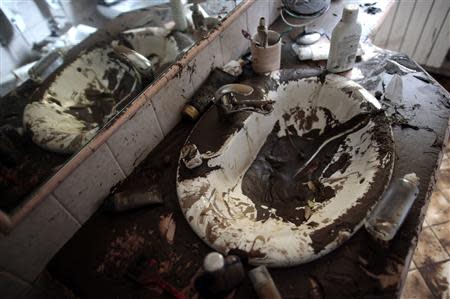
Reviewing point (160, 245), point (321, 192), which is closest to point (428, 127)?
point (321, 192)

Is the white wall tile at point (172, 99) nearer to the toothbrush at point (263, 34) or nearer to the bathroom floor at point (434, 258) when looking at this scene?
the toothbrush at point (263, 34)

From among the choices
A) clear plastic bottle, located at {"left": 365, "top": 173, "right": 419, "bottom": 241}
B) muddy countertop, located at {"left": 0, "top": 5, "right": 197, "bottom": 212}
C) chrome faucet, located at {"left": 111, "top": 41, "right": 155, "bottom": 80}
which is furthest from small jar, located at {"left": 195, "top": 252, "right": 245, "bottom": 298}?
chrome faucet, located at {"left": 111, "top": 41, "right": 155, "bottom": 80}

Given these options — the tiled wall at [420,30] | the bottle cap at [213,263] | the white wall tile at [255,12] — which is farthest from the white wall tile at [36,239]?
the tiled wall at [420,30]

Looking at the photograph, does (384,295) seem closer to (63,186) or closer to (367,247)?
(367,247)

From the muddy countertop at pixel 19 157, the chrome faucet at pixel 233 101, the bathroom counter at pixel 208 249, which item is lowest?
the bathroom counter at pixel 208 249

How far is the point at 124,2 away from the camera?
35.1 inches

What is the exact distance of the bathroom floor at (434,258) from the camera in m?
1.27

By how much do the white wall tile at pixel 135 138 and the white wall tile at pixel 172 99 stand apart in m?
0.02

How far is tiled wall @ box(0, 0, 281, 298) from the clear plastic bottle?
0.65 meters

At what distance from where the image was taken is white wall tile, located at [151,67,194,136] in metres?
0.84

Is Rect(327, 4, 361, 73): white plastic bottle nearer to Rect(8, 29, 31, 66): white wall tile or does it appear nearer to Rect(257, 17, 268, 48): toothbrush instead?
Rect(257, 17, 268, 48): toothbrush

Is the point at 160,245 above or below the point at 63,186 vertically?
below

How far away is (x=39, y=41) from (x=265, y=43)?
69 cm

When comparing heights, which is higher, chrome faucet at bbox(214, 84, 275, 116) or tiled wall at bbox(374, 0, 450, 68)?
chrome faucet at bbox(214, 84, 275, 116)
